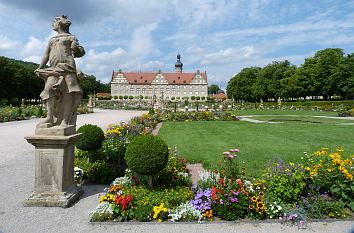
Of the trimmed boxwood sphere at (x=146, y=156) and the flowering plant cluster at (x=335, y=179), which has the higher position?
the trimmed boxwood sphere at (x=146, y=156)

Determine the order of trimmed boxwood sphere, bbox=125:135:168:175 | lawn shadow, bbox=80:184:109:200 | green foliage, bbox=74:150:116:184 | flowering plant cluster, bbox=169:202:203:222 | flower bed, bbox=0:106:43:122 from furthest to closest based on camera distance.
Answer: flower bed, bbox=0:106:43:122 → green foliage, bbox=74:150:116:184 → lawn shadow, bbox=80:184:109:200 → trimmed boxwood sphere, bbox=125:135:168:175 → flowering plant cluster, bbox=169:202:203:222

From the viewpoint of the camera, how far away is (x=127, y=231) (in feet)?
14.2

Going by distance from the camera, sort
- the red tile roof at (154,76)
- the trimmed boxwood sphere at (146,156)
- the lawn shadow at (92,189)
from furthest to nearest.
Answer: the red tile roof at (154,76), the lawn shadow at (92,189), the trimmed boxwood sphere at (146,156)

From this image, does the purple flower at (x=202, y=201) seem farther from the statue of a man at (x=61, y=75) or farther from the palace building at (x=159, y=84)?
the palace building at (x=159, y=84)

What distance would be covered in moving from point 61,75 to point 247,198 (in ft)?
13.1

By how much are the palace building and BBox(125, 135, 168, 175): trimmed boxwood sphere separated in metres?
94.5

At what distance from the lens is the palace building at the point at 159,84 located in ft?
329

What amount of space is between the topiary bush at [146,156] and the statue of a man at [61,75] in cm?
142

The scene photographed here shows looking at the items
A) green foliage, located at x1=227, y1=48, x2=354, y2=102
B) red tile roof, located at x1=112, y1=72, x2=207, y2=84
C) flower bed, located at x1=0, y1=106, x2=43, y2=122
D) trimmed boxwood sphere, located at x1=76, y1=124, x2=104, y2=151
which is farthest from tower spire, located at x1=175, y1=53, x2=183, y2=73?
trimmed boxwood sphere, located at x1=76, y1=124, x2=104, y2=151

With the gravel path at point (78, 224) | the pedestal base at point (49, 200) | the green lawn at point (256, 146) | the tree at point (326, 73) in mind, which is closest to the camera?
the gravel path at point (78, 224)

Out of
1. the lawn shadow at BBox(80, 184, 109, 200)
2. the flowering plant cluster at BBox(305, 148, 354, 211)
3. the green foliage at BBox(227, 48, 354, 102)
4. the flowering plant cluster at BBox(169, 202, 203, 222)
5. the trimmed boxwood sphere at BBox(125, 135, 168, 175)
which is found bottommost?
the lawn shadow at BBox(80, 184, 109, 200)

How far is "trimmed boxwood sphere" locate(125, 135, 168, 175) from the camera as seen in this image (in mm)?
5332

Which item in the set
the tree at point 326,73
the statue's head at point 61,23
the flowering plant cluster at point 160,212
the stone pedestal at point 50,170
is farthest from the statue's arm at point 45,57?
the tree at point 326,73

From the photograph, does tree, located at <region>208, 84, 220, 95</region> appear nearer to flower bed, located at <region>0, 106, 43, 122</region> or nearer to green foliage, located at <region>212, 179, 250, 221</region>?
flower bed, located at <region>0, 106, 43, 122</region>
